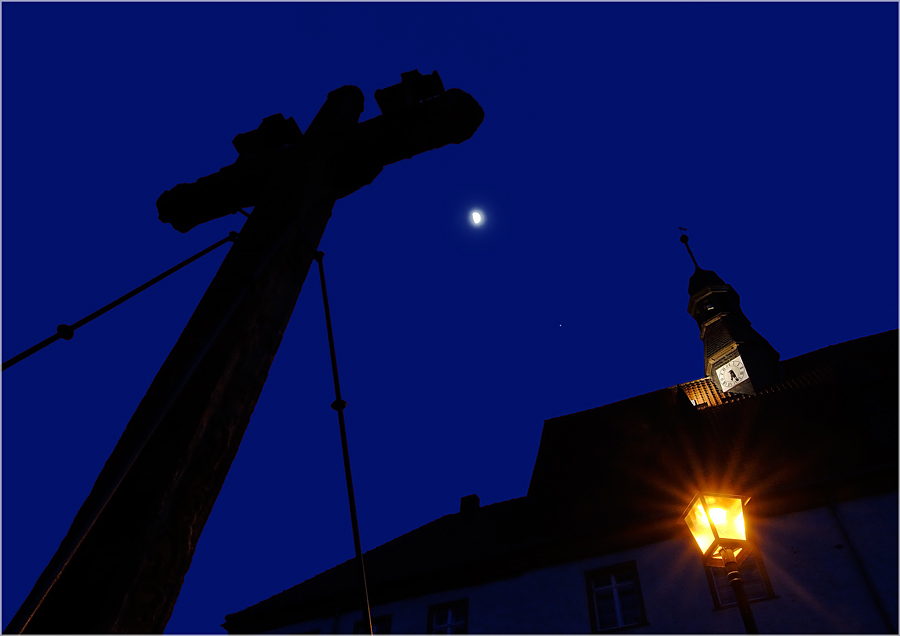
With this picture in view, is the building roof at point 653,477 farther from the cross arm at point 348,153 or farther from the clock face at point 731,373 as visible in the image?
the cross arm at point 348,153

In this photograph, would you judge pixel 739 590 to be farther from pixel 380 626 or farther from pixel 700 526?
pixel 380 626

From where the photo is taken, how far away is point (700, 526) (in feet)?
24.2

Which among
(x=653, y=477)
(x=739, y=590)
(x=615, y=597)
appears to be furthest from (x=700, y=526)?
(x=653, y=477)

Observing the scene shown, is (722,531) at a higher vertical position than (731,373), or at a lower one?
lower

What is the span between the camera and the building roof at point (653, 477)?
13.3 meters

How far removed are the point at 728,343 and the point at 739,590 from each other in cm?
1856

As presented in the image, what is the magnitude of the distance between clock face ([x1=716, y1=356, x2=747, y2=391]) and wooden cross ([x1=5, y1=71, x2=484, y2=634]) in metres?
20.7

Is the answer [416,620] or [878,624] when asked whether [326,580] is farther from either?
[878,624]

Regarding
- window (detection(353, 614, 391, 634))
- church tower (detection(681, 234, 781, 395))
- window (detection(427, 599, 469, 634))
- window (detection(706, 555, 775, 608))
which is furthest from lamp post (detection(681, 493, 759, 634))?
church tower (detection(681, 234, 781, 395))

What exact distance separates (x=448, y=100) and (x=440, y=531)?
17.2 meters

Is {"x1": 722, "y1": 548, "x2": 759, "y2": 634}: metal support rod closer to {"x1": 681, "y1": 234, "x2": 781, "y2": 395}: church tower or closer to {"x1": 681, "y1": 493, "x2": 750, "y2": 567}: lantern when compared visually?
{"x1": 681, "y1": 493, "x2": 750, "y2": 567}: lantern

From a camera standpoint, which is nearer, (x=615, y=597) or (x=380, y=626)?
(x=615, y=597)

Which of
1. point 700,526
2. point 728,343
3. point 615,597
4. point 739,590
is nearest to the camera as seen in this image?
point 739,590

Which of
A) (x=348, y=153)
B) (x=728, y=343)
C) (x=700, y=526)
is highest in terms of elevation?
(x=728, y=343)
